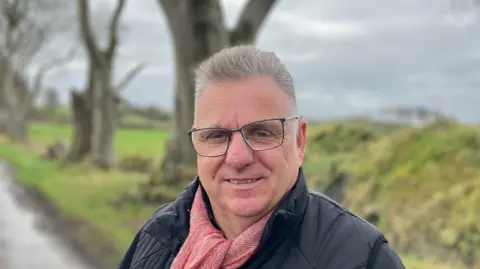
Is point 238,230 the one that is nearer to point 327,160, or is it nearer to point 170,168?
point 327,160

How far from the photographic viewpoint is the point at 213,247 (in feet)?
7.38

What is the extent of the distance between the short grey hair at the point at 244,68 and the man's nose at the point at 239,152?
23cm

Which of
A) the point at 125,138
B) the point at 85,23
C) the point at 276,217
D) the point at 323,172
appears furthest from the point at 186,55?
the point at 125,138

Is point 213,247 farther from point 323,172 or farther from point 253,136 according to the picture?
point 323,172

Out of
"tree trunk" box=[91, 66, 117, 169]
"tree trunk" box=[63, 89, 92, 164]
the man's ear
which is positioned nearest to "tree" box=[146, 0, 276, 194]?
the man's ear

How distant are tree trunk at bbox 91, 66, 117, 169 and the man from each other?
15376mm

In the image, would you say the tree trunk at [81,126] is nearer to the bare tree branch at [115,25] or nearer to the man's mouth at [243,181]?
the bare tree branch at [115,25]

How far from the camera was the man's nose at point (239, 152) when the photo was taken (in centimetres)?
219

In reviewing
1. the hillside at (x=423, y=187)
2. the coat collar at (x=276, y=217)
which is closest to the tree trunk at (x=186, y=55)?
the hillside at (x=423, y=187)

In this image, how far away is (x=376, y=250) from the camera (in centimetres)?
207

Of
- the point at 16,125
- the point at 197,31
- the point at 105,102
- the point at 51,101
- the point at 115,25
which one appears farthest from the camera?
the point at 51,101

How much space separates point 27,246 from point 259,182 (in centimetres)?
756

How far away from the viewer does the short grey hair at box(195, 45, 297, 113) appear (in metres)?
2.18

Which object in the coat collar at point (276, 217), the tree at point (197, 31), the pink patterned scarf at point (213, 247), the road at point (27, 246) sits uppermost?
the tree at point (197, 31)
